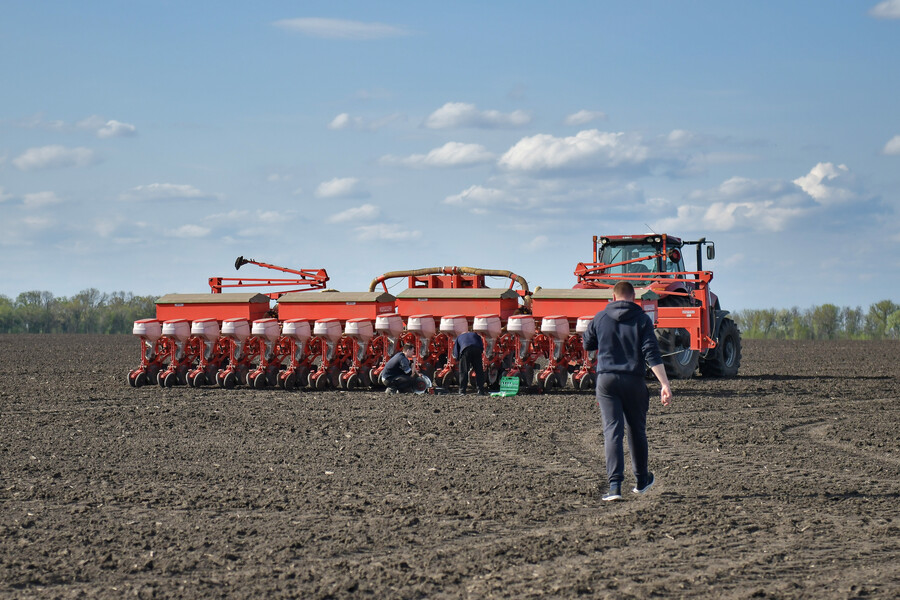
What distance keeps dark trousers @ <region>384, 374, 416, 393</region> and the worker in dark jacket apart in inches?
34.5

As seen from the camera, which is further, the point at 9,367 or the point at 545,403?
the point at 9,367

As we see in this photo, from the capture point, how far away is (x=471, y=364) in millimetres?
17359

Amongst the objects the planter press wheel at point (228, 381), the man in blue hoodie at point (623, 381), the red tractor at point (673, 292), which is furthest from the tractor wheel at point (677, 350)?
the man in blue hoodie at point (623, 381)

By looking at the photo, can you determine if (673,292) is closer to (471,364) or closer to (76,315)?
(471,364)

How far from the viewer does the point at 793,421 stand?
13.3 m

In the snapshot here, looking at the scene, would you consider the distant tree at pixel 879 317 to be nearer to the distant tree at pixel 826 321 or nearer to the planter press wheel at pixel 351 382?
the distant tree at pixel 826 321

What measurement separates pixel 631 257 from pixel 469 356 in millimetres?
4778

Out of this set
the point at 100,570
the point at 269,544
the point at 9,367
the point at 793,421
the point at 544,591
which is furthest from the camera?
the point at 9,367

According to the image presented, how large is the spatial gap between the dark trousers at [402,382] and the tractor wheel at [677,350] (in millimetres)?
4506

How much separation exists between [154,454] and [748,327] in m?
48.4

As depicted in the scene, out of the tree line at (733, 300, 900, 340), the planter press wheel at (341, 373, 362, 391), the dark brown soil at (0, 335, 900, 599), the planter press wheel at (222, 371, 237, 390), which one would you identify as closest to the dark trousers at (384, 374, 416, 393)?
the planter press wheel at (341, 373, 362, 391)

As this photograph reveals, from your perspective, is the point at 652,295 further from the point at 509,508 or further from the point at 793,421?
the point at 509,508

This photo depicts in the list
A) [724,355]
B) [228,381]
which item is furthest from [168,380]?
[724,355]

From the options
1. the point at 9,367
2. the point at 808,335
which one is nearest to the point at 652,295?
the point at 9,367
